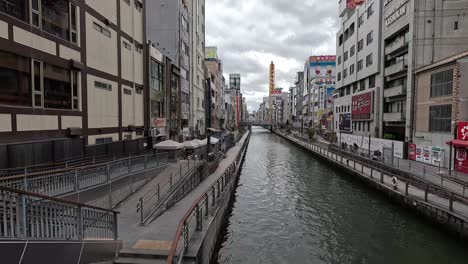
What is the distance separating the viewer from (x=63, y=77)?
16734 millimetres

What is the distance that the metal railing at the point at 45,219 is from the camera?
5.37 metres

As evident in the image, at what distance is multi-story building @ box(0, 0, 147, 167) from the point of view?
1305cm

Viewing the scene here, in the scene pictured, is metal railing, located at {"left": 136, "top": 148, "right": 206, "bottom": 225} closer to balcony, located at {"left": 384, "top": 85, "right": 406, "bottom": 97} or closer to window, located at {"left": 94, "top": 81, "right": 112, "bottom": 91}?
window, located at {"left": 94, "top": 81, "right": 112, "bottom": 91}

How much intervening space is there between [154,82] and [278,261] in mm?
23307

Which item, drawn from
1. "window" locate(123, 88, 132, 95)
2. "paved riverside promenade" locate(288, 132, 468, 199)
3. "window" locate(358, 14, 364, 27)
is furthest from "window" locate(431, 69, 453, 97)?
"window" locate(123, 88, 132, 95)

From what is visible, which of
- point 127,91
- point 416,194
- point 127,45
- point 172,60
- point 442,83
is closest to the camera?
point 416,194

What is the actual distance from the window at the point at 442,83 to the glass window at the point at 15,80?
106 ft

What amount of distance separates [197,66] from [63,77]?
3981cm

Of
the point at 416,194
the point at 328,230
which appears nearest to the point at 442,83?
the point at 416,194

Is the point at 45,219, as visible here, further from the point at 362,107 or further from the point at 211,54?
the point at 211,54

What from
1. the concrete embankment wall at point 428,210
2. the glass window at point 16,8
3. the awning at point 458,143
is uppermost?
the glass window at point 16,8

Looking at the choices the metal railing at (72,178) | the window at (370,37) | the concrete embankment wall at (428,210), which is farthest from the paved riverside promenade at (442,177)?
the window at (370,37)

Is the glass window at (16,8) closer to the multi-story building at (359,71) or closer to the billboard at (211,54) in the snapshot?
the multi-story building at (359,71)

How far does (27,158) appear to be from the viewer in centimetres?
1357
